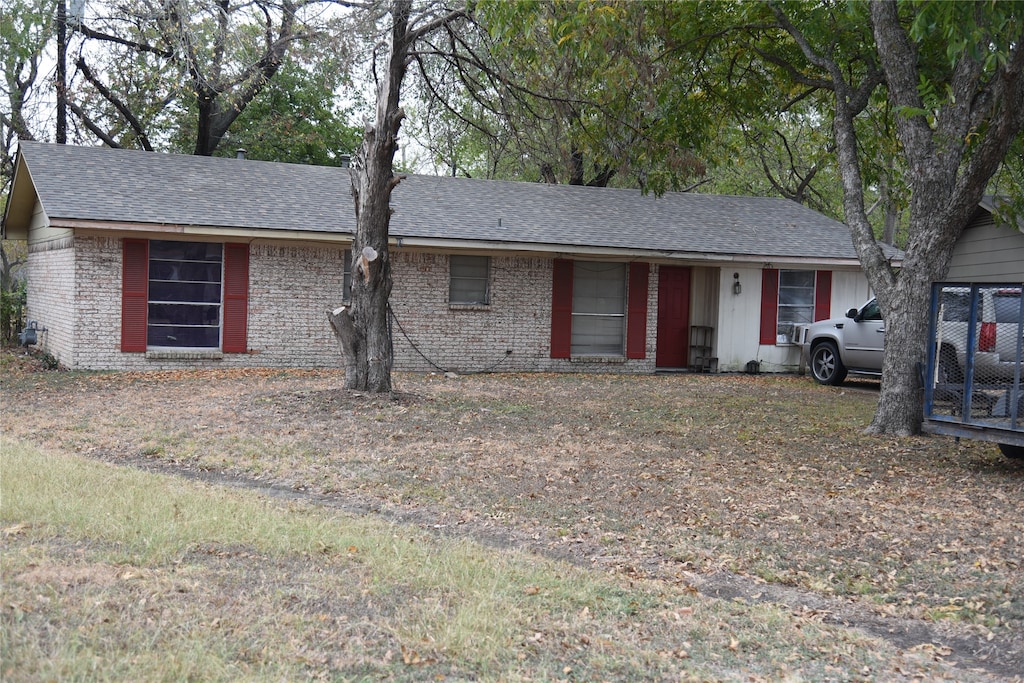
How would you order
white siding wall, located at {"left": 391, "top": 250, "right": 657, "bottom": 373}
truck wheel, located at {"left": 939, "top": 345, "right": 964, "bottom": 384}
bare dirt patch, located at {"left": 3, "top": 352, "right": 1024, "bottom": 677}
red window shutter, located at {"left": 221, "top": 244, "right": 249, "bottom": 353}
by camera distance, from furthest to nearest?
1. white siding wall, located at {"left": 391, "top": 250, "right": 657, "bottom": 373}
2. red window shutter, located at {"left": 221, "top": 244, "right": 249, "bottom": 353}
3. truck wheel, located at {"left": 939, "top": 345, "right": 964, "bottom": 384}
4. bare dirt patch, located at {"left": 3, "top": 352, "right": 1024, "bottom": 677}

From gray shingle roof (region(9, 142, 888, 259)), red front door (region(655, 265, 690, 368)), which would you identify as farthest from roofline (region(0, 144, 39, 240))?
red front door (region(655, 265, 690, 368))

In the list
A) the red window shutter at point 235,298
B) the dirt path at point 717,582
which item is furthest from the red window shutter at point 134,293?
the dirt path at point 717,582

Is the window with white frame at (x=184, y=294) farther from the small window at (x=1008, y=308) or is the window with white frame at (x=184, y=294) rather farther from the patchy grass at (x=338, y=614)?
the small window at (x=1008, y=308)

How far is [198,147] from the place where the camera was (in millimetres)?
29219

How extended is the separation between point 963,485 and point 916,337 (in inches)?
118

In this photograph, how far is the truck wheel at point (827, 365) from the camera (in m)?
19.4

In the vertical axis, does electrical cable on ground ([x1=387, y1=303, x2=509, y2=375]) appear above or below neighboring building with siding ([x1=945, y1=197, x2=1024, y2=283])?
below

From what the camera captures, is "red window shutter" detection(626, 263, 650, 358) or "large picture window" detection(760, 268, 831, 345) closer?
"red window shutter" detection(626, 263, 650, 358)

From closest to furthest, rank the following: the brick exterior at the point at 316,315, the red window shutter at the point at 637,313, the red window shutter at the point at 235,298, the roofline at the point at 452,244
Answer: the roofline at the point at 452,244, the brick exterior at the point at 316,315, the red window shutter at the point at 235,298, the red window shutter at the point at 637,313

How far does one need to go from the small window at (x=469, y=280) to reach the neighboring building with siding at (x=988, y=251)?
28.9 ft

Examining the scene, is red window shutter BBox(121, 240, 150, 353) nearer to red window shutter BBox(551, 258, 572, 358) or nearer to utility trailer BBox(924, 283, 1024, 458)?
red window shutter BBox(551, 258, 572, 358)

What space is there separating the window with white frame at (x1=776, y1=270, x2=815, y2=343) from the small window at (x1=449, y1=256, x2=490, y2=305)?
6.97 metres

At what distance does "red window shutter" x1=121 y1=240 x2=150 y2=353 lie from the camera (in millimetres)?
17516

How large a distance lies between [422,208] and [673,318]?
20.8 feet
